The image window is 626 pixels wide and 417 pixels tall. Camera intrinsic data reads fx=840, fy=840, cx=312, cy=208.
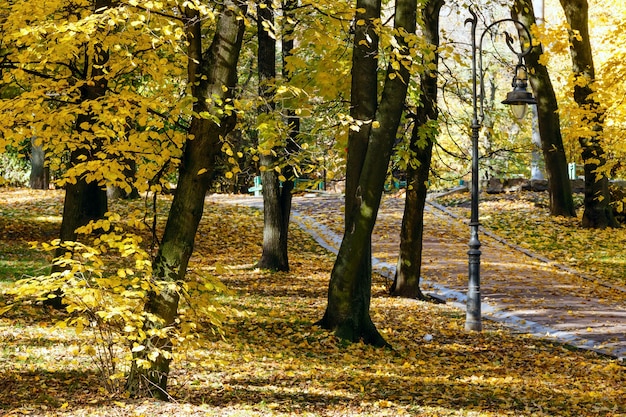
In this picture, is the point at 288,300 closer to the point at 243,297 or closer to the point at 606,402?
the point at 243,297

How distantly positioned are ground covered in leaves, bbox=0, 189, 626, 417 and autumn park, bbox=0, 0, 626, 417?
0.05m

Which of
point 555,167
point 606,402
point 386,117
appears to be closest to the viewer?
point 606,402

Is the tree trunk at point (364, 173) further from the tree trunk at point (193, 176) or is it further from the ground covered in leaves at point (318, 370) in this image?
the tree trunk at point (193, 176)

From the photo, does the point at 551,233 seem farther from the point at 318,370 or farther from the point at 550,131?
the point at 318,370

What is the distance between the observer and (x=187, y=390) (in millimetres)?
7977

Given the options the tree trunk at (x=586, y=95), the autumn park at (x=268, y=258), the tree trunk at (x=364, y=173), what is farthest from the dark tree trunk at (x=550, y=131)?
the tree trunk at (x=364, y=173)

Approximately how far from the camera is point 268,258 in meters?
17.5

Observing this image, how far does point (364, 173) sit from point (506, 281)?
840 cm

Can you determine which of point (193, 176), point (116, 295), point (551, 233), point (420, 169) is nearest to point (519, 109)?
point (420, 169)

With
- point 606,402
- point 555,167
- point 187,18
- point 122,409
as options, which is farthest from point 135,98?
point 555,167

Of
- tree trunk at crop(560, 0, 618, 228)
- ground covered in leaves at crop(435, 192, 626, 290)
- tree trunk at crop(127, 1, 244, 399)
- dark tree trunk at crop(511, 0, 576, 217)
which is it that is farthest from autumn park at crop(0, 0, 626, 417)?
dark tree trunk at crop(511, 0, 576, 217)

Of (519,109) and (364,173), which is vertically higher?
(519,109)

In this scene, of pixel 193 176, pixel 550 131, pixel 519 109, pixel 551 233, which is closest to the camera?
pixel 193 176

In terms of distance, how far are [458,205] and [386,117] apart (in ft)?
62.1
